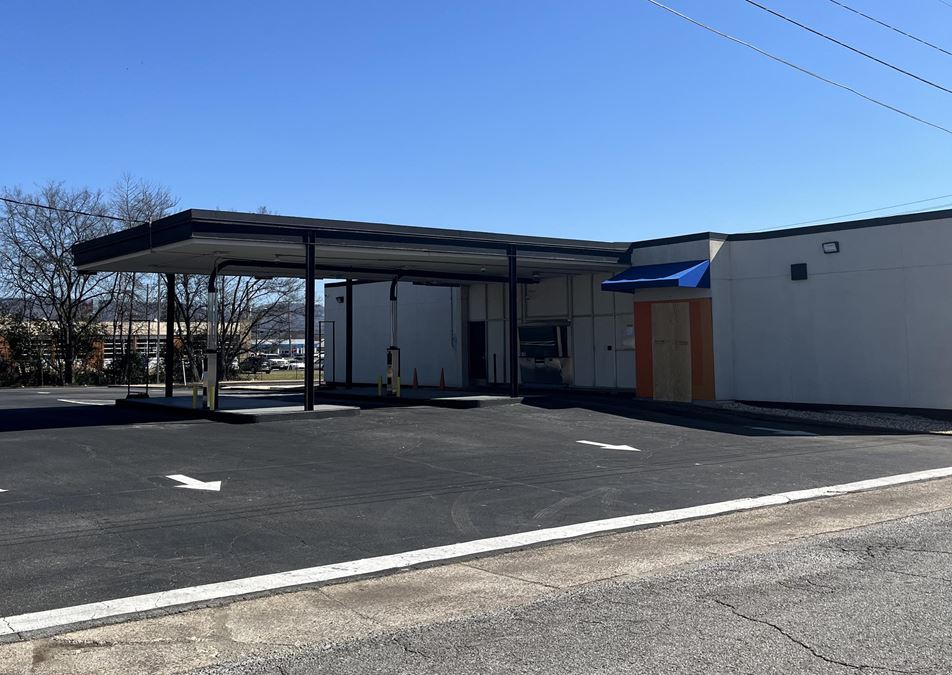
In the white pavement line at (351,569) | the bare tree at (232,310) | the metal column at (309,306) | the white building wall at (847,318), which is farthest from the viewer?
the bare tree at (232,310)

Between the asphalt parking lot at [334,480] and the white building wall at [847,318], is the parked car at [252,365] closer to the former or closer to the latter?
the asphalt parking lot at [334,480]

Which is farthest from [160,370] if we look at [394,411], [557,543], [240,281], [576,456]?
[557,543]

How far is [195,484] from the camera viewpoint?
11547mm

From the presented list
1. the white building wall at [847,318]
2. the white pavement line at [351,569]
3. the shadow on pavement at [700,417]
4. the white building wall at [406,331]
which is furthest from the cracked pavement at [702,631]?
the white building wall at [406,331]

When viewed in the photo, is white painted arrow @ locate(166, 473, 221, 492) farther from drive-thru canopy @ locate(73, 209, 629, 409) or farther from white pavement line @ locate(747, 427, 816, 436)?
white pavement line @ locate(747, 427, 816, 436)

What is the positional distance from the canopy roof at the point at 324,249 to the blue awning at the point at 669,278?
1.13m

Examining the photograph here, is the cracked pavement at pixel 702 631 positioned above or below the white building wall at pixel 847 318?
below

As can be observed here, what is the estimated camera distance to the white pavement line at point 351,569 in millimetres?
6094

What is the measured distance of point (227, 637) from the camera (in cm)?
567

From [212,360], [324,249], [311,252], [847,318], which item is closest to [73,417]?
[212,360]

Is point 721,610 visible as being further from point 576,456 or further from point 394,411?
point 394,411

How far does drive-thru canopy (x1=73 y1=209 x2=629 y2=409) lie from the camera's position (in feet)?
59.7

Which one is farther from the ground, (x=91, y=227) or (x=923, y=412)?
(x=91, y=227)

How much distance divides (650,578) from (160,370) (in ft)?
154
